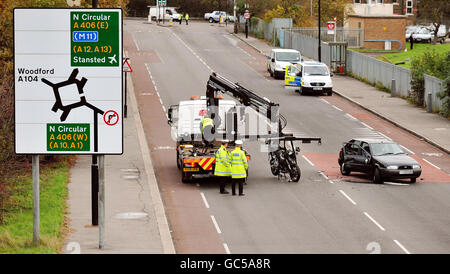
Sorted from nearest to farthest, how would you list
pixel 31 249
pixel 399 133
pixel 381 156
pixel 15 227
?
pixel 31 249 → pixel 15 227 → pixel 381 156 → pixel 399 133

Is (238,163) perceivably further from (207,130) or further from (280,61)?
(280,61)

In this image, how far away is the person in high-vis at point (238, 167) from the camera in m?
28.8

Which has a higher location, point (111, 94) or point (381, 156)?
point (111, 94)

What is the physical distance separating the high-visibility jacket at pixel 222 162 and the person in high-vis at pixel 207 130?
2.95 meters

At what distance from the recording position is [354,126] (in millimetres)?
44656

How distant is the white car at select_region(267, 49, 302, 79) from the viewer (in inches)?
2420

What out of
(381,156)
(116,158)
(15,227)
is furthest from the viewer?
(116,158)

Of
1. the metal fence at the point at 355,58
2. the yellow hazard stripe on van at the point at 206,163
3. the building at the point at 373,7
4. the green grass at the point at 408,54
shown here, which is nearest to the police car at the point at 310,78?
the metal fence at the point at 355,58

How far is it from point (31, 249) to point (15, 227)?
3.02 metres

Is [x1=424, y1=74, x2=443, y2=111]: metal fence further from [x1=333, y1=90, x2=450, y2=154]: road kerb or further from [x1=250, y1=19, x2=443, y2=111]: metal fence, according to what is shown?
[x1=333, y1=90, x2=450, y2=154]: road kerb

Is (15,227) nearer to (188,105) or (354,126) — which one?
(188,105)

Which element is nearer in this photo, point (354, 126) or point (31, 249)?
point (31, 249)

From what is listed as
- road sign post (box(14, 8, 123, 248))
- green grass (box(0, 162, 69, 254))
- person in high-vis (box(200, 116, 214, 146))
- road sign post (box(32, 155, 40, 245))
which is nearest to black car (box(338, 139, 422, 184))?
person in high-vis (box(200, 116, 214, 146))
